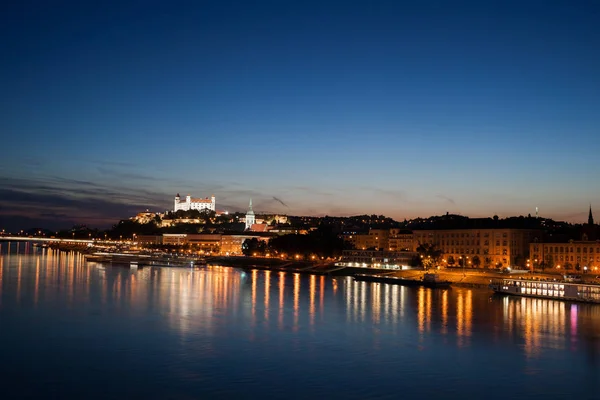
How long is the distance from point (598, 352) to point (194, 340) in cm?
1132

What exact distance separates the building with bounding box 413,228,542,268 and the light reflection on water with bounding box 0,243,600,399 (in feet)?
57.4

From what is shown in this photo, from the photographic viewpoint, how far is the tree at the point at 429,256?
45.5m

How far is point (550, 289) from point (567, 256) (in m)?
13.7

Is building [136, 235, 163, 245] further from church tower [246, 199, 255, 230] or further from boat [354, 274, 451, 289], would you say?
boat [354, 274, 451, 289]

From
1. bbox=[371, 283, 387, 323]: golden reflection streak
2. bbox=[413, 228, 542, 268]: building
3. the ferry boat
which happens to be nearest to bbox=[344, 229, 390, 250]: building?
bbox=[413, 228, 542, 268]: building

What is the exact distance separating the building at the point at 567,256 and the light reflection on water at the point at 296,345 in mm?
13732

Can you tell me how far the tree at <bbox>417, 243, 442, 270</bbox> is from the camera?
4553 centimetres

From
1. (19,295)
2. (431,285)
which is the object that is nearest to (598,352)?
A: (431,285)

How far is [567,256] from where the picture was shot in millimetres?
42938


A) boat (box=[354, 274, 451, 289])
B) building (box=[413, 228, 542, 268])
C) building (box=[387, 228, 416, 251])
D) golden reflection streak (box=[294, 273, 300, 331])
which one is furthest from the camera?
building (box=[387, 228, 416, 251])

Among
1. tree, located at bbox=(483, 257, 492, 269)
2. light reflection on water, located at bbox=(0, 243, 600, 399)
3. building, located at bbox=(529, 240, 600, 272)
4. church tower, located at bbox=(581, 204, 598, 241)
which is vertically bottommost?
light reflection on water, located at bbox=(0, 243, 600, 399)

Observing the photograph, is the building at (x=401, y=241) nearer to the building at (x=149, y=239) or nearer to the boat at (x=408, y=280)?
the boat at (x=408, y=280)

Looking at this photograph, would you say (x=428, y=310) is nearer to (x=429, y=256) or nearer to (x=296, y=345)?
(x=296, y=345)

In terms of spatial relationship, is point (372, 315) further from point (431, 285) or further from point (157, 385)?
point (431, 285)
